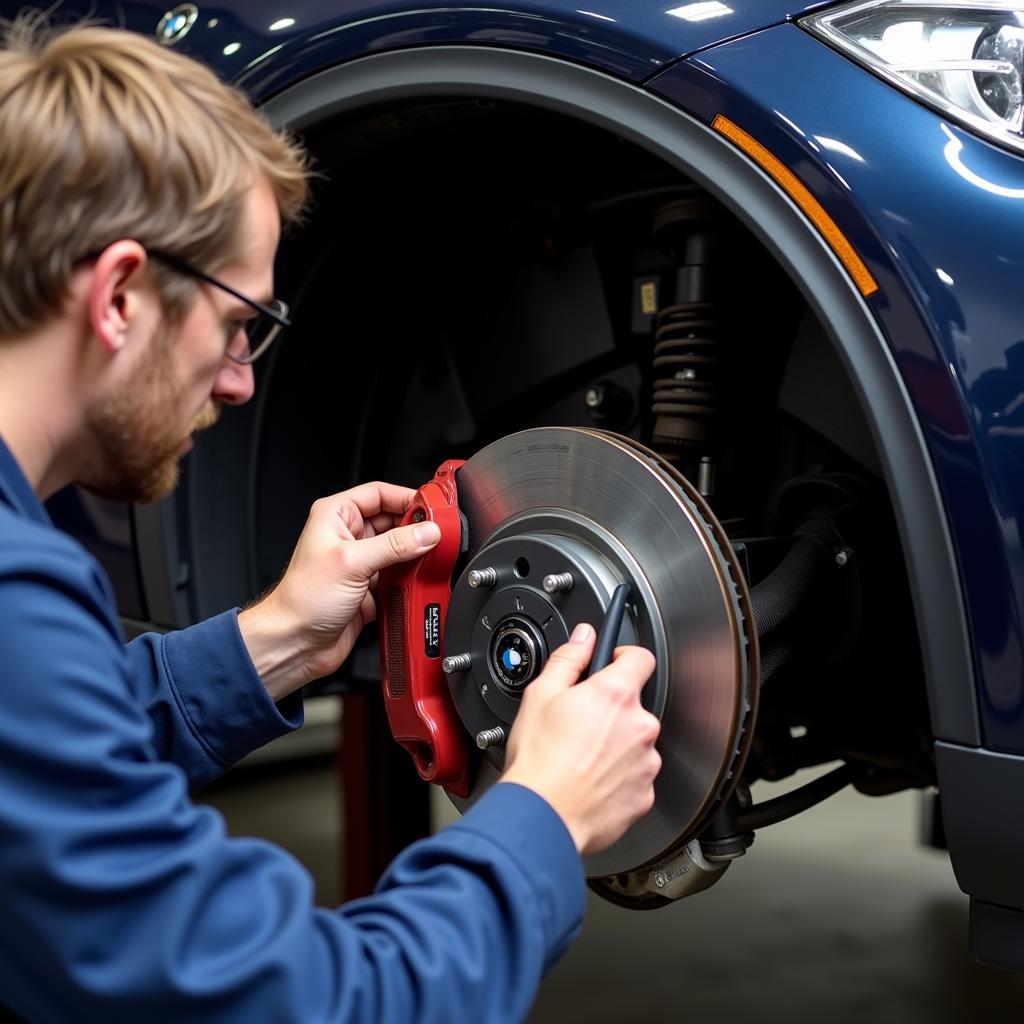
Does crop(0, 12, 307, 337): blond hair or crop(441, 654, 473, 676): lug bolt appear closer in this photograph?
crop(0, 12, 307, 337): blond hair

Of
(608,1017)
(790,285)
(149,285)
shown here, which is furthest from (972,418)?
(608,1017)

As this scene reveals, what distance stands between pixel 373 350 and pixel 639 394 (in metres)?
0.37

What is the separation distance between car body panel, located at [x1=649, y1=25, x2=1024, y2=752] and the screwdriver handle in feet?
0.77

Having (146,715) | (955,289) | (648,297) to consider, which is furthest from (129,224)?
(648,297)

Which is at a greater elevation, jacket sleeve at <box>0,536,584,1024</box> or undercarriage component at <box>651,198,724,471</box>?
undercarriage component at <box>651,198,724,471</box>

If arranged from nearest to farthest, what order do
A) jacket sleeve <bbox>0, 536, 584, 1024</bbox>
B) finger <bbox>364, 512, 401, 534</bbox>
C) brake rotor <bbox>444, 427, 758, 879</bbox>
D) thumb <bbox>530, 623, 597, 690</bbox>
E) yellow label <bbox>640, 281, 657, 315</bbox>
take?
jacket sleeve <bbox>0, 536, 584, 1024</bbox>, thumb <bbox>530, 623, 597, 690</bbox>, brake rotor <bbox>444, 427, 758, 879</bbox>, finger <bbox>364, 512, 401, 534</bbox>, yellow label <bbox>640, 281, 657, 315</bbox>

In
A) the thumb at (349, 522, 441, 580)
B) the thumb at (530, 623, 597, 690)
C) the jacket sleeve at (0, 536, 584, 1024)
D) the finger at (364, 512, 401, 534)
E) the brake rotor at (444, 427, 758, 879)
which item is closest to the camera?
the jacket sleeve at (0, 536, 584, 1024)

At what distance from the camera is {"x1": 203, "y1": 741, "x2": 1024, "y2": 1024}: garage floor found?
1.64 m

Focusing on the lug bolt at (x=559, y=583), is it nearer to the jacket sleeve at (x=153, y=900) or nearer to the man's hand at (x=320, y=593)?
the man's hand at (x=320, y=593)

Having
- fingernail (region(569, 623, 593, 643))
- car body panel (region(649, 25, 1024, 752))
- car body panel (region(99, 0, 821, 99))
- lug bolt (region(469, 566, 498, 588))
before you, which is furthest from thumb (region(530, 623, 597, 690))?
car body panel (region(99, 0, 821, 99))

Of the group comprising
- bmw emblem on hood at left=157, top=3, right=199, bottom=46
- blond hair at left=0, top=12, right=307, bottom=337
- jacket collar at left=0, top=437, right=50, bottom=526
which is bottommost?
jacket collar at left=0, top=437, right=50, bottom=526

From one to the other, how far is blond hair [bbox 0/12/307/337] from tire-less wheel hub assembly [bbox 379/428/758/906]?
34 cm

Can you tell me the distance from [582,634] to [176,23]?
0.80 meters

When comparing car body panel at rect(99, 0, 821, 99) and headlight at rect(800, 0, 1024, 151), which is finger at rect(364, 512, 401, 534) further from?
headlight at rect(800, 0, 1024, 151)
